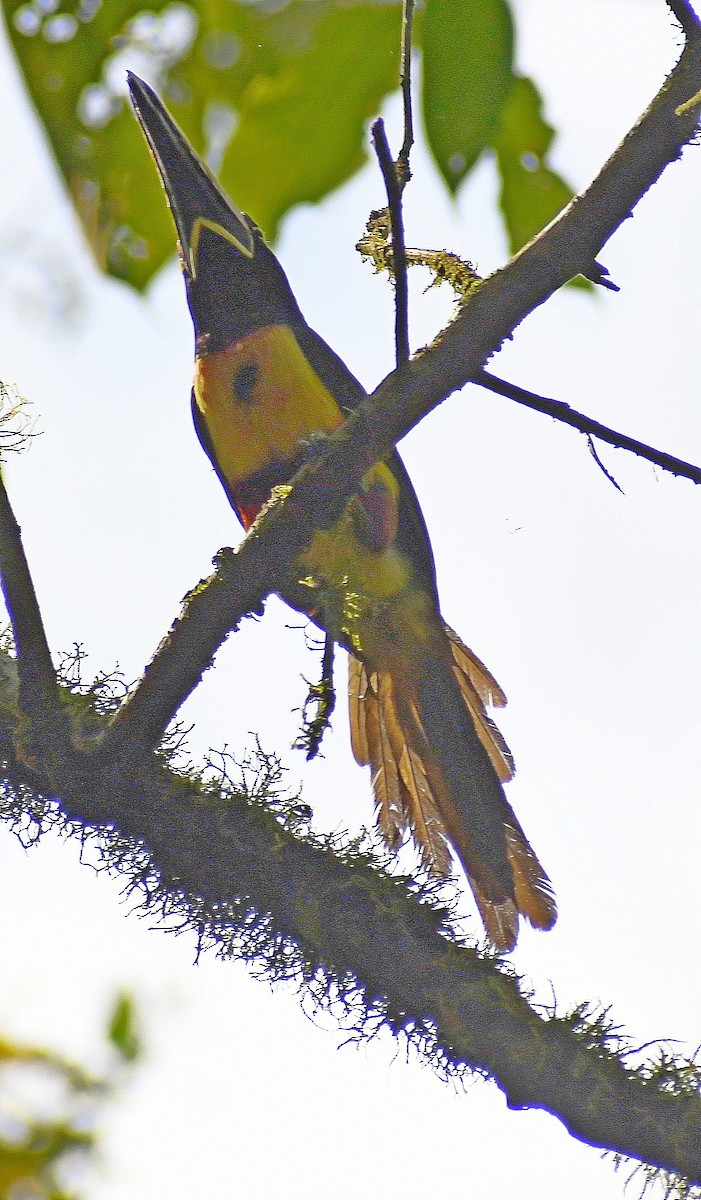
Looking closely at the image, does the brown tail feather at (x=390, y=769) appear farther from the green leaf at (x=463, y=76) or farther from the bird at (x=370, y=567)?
the green leaf at (x=463, y=76)

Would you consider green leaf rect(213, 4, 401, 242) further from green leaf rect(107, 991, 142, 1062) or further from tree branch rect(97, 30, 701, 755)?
green leaf rect(107, 991, 142, 1062)

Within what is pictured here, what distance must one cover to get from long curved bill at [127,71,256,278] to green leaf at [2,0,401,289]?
1.41 m

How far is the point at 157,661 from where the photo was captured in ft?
5.59

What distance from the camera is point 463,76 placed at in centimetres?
71

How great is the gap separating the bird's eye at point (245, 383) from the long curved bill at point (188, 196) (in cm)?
34

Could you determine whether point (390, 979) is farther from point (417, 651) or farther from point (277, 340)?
point (277, 340)

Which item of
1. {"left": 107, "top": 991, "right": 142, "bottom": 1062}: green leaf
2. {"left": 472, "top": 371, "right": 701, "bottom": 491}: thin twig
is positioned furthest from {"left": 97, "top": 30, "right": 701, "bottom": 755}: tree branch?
{"left": 107, "top": 991, "right": 142, "bottom": 1062}: green leaf

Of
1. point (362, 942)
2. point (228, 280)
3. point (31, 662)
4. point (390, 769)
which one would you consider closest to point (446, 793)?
point (390, 769)

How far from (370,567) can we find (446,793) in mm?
557

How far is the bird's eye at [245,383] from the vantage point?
2.72m

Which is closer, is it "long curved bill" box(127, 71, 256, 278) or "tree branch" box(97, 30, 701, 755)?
"tree branch" box(97, 30, 701, 755)

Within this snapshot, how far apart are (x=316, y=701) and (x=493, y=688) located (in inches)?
21.1

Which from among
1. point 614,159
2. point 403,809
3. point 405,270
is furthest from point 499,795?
point 614,159

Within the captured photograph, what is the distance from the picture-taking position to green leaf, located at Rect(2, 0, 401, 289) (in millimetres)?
698
